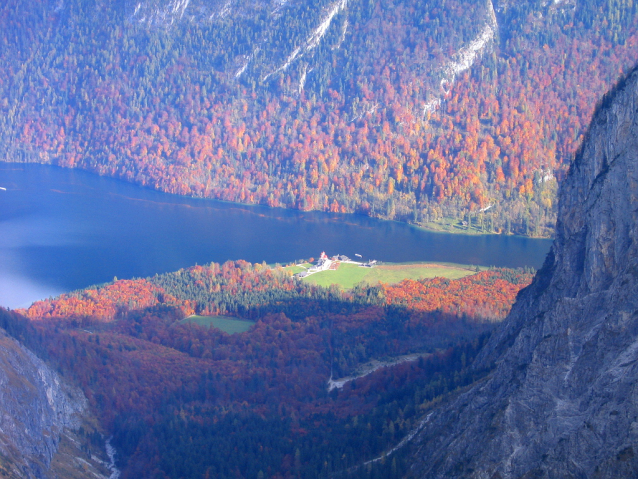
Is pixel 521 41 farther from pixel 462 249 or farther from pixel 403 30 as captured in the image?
pixel 462 249

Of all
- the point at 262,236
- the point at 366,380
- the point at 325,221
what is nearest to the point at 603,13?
the point at 325,221

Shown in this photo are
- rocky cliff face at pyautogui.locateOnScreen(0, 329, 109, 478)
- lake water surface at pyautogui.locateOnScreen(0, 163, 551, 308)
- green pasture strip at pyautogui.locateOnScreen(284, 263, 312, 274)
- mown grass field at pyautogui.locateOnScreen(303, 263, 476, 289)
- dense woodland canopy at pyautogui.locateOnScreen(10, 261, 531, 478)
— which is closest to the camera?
rocky cliff face at pyautogui.locateOnScreen(0, 329, 109, 478)


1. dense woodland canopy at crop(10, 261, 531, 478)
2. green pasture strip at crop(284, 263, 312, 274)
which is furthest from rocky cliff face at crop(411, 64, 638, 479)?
green pasture strip at crop(284, 263, 312, 274)

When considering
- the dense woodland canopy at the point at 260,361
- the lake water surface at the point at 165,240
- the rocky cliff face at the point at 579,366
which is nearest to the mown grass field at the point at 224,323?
the dense woodland canopy at the point at 260,361

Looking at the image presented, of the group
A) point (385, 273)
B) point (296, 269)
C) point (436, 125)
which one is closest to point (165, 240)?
point (296, 269)

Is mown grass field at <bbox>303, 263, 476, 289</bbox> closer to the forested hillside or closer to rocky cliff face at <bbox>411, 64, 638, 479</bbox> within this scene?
the forested hillside

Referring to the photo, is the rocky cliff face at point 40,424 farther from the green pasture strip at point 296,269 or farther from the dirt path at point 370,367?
the green pasture strip at point 296,269
